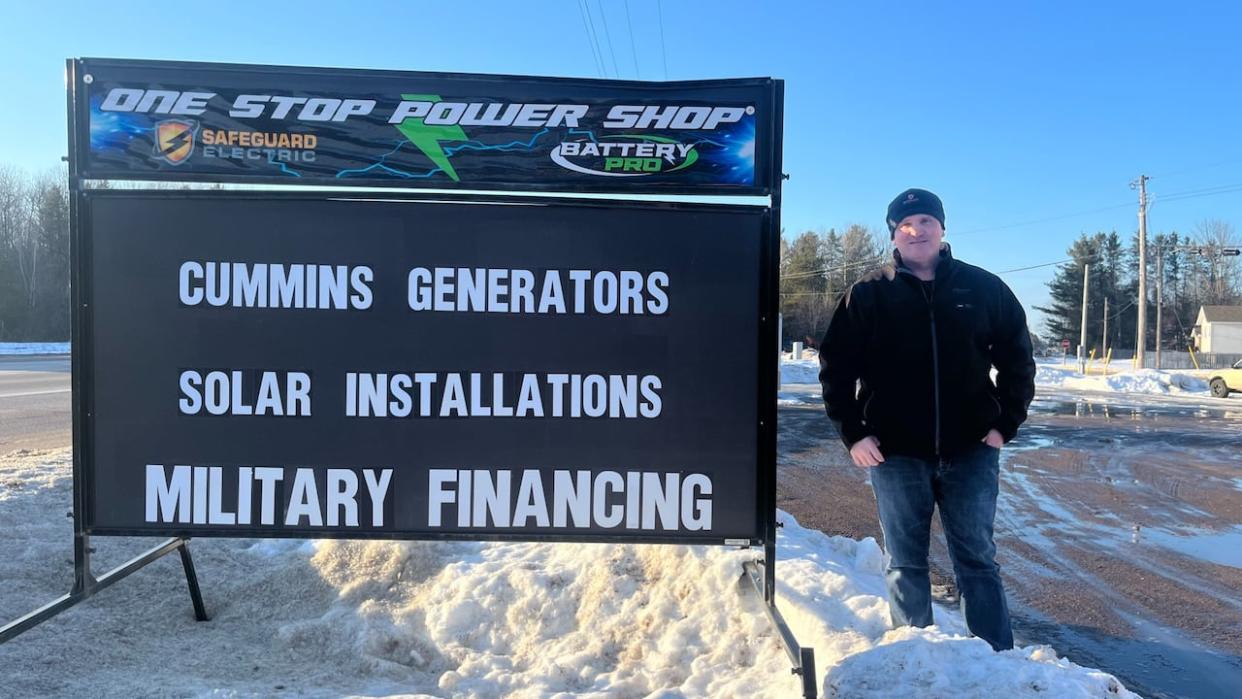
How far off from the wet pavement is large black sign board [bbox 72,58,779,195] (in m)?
3.02

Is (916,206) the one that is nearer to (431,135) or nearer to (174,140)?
(431,135)

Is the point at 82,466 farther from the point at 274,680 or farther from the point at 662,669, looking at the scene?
the point at 662,669

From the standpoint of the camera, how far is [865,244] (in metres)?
64.1

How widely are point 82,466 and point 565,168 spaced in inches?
91.3

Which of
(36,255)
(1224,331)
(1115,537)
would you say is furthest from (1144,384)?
(36,255)

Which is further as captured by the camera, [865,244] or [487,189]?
[865,244]

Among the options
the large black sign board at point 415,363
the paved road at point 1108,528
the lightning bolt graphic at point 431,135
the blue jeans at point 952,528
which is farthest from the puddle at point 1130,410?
the lightning bolt graphic at point 431,135

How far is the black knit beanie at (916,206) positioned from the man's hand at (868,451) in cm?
85

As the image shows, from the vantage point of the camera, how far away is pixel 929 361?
280 cm

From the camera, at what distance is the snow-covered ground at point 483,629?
8.58 feet

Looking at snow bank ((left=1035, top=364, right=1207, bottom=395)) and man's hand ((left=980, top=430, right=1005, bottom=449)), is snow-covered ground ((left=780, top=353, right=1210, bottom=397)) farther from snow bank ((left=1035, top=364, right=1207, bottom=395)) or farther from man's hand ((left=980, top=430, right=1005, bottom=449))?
man's hand ((left=980, top=430, right=1005, bottom=449))

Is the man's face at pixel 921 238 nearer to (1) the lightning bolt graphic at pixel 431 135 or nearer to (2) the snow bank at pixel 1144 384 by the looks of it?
(1) the lightning bolt graphic at pixel 431 135

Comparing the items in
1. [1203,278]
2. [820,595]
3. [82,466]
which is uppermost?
[1203,278]

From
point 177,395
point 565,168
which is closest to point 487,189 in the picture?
point 565,168
